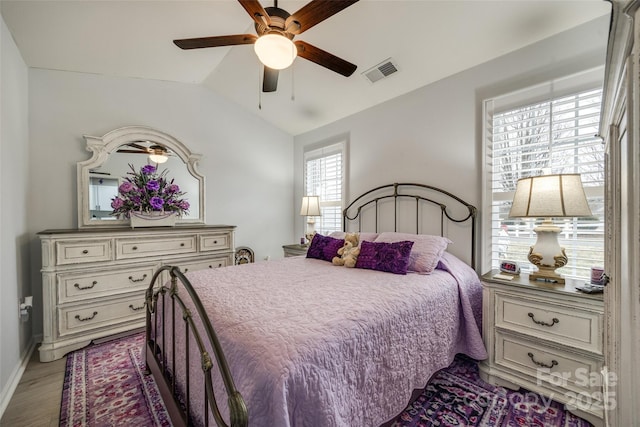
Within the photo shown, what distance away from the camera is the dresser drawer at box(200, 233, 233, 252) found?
3.20 metres

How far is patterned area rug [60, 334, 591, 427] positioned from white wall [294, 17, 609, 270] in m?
1.12

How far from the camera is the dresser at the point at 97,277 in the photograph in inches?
89.2

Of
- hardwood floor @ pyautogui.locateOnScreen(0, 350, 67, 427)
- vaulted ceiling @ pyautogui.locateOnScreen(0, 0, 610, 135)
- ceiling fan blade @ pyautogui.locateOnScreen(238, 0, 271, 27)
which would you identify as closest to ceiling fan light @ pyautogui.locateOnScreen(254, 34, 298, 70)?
ceiling fan blade @ pyautogui.locateOnScreen(238, 0, 271, 27)

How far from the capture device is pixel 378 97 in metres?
3.06

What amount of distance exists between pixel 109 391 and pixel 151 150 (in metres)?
2.46

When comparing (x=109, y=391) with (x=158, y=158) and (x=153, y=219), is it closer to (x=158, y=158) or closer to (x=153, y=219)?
(x=153, y=219)

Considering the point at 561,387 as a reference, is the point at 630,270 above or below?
above

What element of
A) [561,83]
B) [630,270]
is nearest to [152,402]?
[630,270]

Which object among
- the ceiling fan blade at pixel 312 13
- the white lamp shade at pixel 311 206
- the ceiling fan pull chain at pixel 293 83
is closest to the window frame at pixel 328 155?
the white lamp shade at pixel 311 206

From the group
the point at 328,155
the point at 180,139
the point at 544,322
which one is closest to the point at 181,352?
the point at 544,322

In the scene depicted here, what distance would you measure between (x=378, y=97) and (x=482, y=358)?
8.81 ft

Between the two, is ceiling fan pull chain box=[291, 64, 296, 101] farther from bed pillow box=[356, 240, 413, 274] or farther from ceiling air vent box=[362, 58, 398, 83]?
bed pillow box=[356, 240, 413, 274]

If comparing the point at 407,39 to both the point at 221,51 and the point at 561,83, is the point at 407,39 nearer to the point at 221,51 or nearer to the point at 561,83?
the point at 561,83

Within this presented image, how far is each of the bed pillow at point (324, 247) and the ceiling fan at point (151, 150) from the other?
7.02 feet
